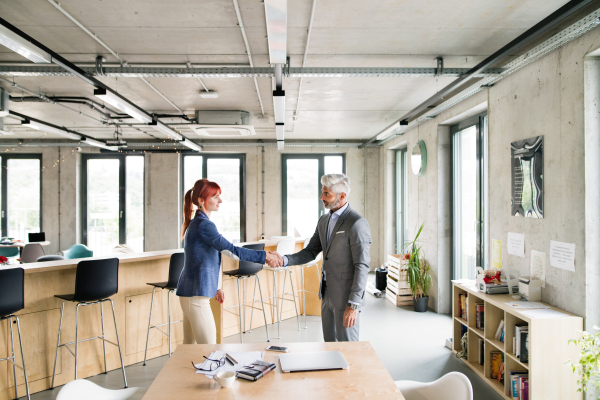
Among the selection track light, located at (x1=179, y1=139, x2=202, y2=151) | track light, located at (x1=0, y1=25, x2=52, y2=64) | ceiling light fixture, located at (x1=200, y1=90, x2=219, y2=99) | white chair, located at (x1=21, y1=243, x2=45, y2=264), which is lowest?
white chair, located at (x1=21, y1=243, x2=45, y2=264)

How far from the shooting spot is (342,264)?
9.21 feet

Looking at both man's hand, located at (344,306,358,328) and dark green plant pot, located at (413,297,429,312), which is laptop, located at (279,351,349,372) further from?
dark green plant pot, located at (413,297,429,312)

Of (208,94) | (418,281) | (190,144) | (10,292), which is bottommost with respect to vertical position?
(418,281)

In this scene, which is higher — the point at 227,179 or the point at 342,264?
the point at 227,179

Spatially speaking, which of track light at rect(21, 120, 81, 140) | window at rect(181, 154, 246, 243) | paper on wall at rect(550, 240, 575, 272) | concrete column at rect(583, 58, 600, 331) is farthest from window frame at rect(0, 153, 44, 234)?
concrete column at rect(583, 58, 600, 331)

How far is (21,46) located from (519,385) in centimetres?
483

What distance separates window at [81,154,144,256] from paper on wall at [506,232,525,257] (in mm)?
8902

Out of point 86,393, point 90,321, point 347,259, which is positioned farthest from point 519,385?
point 90,321

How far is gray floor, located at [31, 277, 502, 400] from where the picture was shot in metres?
3.80

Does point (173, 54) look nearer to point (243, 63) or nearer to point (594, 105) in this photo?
point (243, 63)

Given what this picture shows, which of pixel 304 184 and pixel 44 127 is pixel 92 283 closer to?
pixel 44 127

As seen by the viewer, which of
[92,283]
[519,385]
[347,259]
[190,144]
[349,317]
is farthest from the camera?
[190,144]

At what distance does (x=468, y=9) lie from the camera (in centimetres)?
324

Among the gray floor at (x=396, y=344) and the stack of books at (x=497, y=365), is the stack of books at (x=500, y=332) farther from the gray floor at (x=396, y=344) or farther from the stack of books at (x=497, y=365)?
the gray floor at (x=396, y=344)
